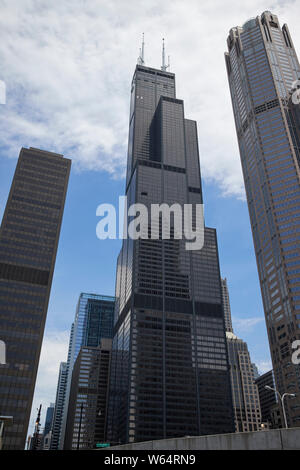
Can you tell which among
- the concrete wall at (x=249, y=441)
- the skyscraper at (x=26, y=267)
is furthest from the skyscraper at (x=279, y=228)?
the concrete wall at (x=249, y=441)

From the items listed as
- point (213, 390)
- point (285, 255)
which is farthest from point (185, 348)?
point (285, 255)

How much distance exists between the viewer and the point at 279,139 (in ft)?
621

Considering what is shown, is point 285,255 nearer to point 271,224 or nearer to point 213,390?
point 271,224

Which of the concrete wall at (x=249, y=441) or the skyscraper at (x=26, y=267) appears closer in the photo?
the concrete wall at (x=249, y=441)

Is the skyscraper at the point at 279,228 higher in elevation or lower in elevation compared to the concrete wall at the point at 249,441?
higher

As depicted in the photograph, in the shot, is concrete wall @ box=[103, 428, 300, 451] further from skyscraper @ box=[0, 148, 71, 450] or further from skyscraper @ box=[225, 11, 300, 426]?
skyscraper @ box=[225, 11, 300, 426]

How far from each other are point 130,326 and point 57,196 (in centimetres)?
7710

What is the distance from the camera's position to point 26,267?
466ft

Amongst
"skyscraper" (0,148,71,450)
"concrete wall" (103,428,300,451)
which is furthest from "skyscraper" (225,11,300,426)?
"concrete wall" (103,428,300,451)

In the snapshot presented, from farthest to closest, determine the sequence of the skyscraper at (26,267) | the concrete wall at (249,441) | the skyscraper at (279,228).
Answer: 1. the skyscraper at (279,228)
2. the skyscraper at (26,267)
3. the concrete wall at (249,441)

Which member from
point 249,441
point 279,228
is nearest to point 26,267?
point 279,228

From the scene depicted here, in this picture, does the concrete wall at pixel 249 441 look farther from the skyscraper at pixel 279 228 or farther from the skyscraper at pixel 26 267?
the skyscraper at pixel 279 228

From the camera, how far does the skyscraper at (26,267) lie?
390ft

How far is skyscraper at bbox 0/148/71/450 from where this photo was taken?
119 meters
